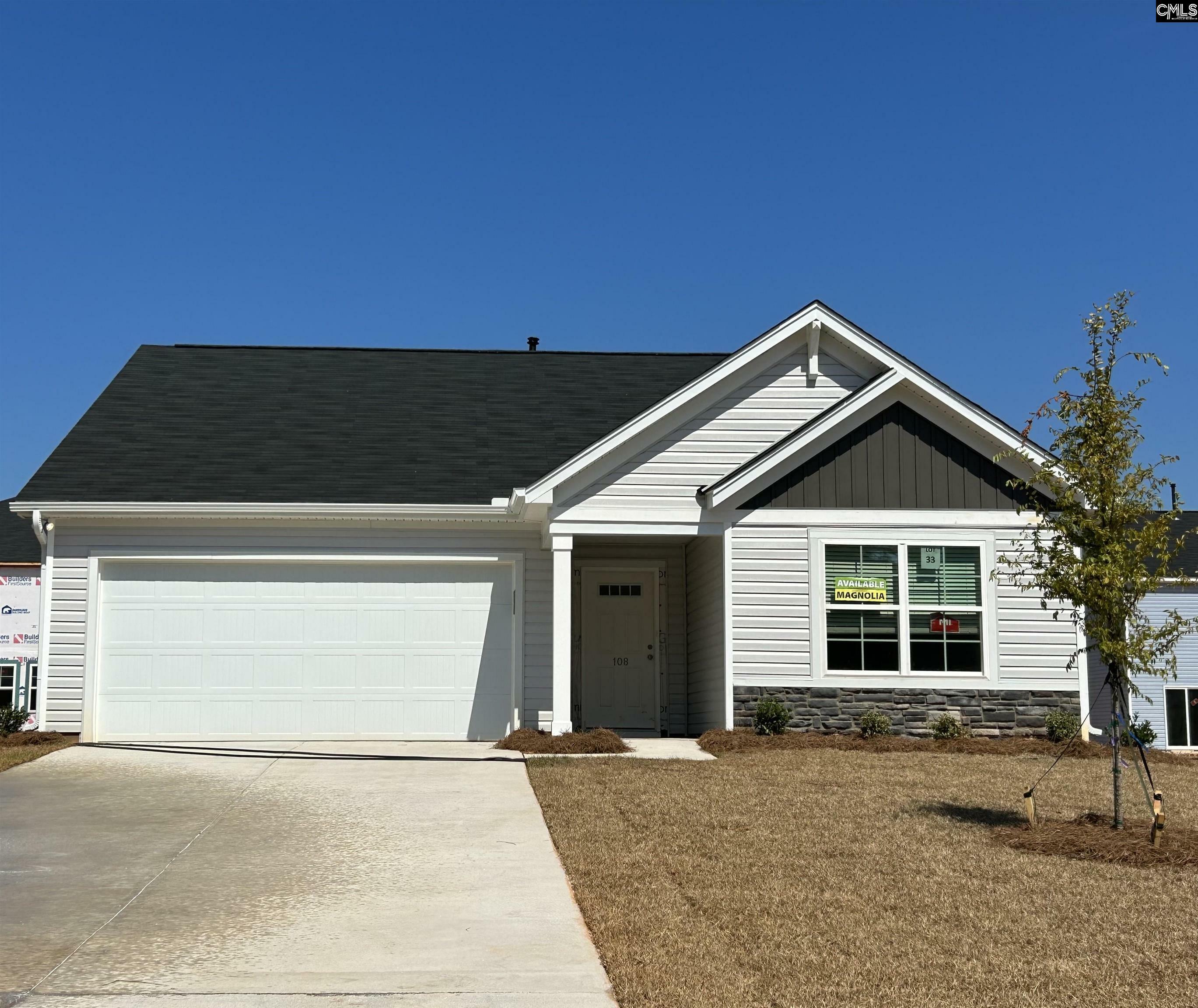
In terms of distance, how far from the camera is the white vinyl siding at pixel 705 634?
15758 millimetres

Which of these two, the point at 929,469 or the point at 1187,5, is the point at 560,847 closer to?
the point at 929,469

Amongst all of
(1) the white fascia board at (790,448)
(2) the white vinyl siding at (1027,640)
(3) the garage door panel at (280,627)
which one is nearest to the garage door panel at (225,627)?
(3) the garage door panel at (280,627)

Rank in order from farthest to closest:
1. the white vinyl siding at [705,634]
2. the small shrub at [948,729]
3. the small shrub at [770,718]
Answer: the white vinyl siding at [705,634] → the small shrub at [948,729] → the small shrub at [770,718]

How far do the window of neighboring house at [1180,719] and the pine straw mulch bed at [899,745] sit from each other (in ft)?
37.7

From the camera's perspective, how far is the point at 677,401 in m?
15.8

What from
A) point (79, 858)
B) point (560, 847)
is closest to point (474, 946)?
point (560, 847)

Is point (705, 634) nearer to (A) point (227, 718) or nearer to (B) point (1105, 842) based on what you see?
(A) point (227, 718)

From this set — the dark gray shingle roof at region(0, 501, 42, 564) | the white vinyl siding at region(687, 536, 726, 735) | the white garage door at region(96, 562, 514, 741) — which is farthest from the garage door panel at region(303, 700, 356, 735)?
the dark gray shingle roof at region(0, 501, 42, 564)

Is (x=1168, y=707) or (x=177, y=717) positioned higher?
(x=177, y=717)

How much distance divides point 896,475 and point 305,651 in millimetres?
7862

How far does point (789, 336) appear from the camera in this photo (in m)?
16.4

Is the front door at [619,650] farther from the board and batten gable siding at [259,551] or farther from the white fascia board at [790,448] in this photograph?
the white fascia board at [790,448]

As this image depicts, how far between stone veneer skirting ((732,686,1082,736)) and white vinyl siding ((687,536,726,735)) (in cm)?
70

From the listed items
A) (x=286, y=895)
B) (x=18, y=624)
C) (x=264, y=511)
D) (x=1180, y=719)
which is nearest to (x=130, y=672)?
(x=264, y=511)
